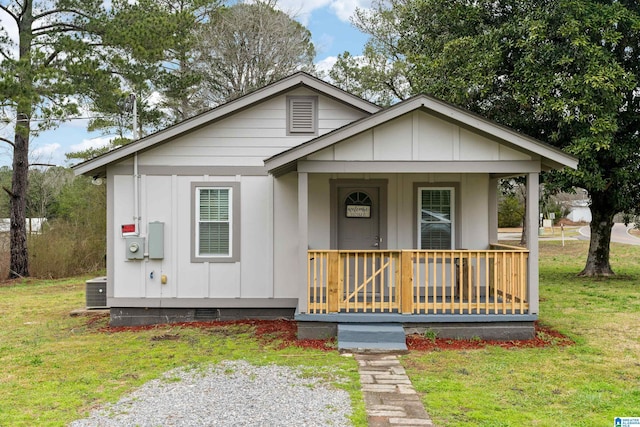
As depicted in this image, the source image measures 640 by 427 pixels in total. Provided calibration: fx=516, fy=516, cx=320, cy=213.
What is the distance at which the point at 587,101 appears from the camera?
1143 cm

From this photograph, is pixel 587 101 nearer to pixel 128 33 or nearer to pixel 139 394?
pixel 139 394

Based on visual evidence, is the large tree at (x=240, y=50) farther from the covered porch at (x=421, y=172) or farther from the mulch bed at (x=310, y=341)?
the covered porch at (x=421, y=172)

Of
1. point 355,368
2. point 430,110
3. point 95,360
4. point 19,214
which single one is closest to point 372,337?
point 355,368

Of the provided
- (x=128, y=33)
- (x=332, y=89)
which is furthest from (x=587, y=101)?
(x=128, y=33)

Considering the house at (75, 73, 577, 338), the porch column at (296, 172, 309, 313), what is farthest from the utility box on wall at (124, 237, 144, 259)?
the porch column at (296, 172, 309, 313)

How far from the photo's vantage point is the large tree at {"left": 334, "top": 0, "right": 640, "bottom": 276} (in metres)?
11.6

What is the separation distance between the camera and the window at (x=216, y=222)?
862cm

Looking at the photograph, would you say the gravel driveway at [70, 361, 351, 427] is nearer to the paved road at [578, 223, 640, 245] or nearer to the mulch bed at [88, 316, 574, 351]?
the mulch bed at [88, 316, 574, 351]

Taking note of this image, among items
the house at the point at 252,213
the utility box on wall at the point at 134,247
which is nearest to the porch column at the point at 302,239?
the house at the point at 252,213

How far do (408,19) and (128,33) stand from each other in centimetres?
824

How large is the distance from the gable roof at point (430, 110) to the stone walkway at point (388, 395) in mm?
2831

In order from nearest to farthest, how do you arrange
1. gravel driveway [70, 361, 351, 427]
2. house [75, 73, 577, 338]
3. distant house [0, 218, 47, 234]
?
gravel driveway [70, 361, 351, 427] < house [75, 73, 577, 338] < distant house [0, 218, 47, 234]

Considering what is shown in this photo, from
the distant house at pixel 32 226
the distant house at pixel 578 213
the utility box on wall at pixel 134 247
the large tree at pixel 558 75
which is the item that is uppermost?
the large tree at pixel 558 75

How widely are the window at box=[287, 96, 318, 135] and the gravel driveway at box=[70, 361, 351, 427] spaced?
14.3 ft
